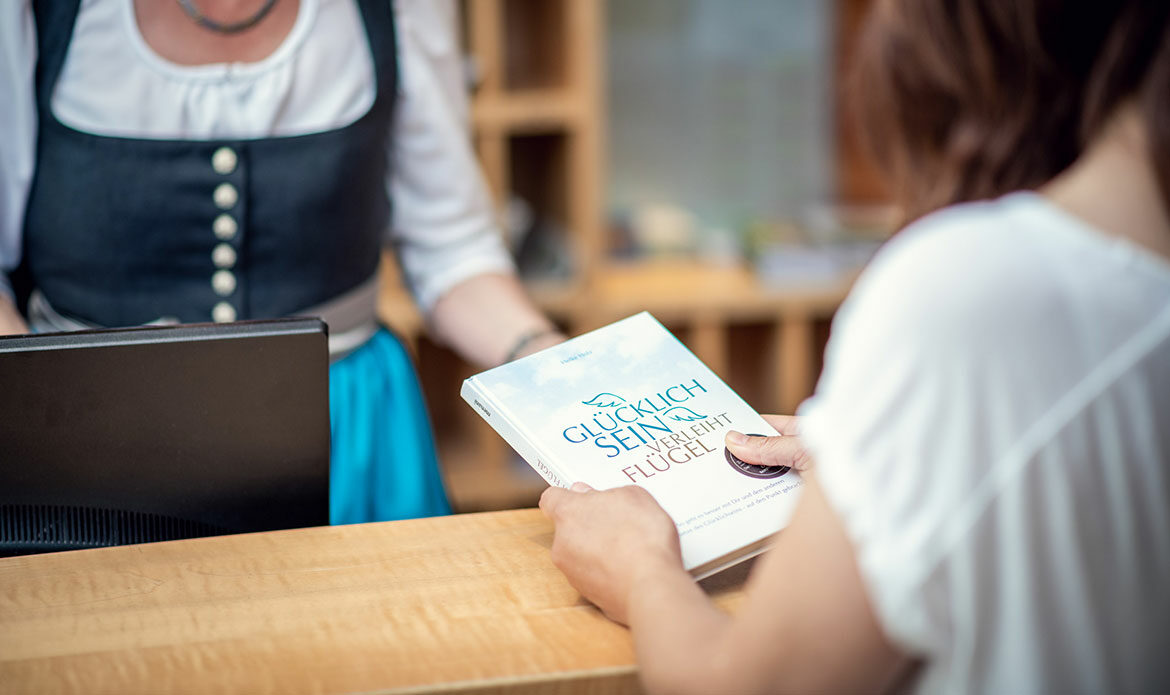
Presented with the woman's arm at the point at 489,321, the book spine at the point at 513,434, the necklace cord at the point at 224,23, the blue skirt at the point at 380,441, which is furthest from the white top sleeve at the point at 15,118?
the book spine at the point at 513,434

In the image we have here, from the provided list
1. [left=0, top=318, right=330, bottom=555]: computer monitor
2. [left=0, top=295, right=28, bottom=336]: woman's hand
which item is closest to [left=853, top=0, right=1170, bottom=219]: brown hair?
[left=0, top=318, right=330, bottom=555]: computer monitor

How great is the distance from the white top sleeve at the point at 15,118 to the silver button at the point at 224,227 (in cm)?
21

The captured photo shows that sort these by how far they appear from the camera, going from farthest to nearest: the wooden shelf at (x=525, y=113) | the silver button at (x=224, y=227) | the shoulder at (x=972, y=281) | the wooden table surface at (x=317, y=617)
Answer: the wooden shelf at (x=525, y=113), the silver button at (x=224, y=227), the wooden table surface at (x=317, y=617), the shoulder at (x=972, y=281)

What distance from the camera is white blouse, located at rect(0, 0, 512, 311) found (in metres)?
1.21

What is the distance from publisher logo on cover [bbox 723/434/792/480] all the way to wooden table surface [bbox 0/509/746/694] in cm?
8

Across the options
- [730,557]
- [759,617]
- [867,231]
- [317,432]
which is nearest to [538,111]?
[867,231]

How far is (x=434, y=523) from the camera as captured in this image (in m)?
0.98

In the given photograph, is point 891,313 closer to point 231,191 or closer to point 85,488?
point 85,488

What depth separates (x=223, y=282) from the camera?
128 centimetres

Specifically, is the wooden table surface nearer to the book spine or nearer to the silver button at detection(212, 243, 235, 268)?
the book spine

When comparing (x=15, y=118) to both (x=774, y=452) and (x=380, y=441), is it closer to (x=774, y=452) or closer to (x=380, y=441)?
(x=380, y=441)

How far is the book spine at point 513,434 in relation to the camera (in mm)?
882

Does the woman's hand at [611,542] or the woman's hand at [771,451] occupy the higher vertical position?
the woman's hand at [771,451]

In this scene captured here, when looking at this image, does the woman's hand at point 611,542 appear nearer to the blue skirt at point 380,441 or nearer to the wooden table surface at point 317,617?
the wooden table surface at point 317,617
